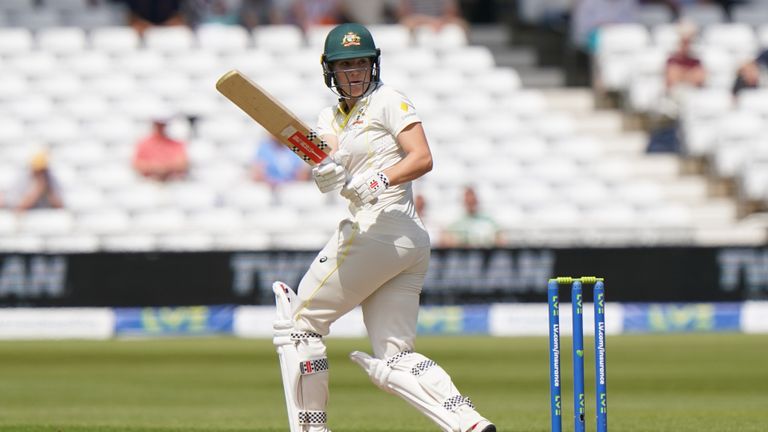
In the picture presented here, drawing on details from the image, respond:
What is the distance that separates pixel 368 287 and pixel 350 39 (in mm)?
778

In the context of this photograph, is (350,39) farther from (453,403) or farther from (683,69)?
(683,69)

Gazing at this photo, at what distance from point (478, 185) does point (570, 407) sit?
5.88 metres

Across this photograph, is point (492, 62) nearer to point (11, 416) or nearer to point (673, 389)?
point (673, 389)

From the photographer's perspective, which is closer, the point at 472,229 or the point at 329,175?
the point at 329,175

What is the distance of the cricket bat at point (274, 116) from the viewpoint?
4.25 metres

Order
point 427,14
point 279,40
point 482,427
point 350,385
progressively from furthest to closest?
point 427,14 → point 279,40 → point 350,385 → point 482,427

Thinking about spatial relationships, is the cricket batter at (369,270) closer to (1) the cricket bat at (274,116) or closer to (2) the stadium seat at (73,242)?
(1) the cricket bat at (274,116)

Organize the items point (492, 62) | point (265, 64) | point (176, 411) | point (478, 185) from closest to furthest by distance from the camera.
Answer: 1. point (176, 411)
2. point (478, 185)
3. point (265, 64)
4. point (492, 62)

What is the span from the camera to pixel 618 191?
12766 mm

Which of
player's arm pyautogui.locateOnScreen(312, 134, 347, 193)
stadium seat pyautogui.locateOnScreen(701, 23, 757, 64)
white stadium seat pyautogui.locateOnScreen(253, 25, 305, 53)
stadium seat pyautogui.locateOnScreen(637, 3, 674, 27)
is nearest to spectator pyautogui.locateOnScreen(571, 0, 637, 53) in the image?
stadium seat pyautogui.locateOnScreen(637, 3, 674, 27)

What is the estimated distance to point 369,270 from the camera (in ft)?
14.2

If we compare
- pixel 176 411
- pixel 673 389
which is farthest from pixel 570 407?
pixel 176 411

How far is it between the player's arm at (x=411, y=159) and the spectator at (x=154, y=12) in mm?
10653

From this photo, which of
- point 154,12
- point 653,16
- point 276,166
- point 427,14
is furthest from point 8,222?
point 653,16
